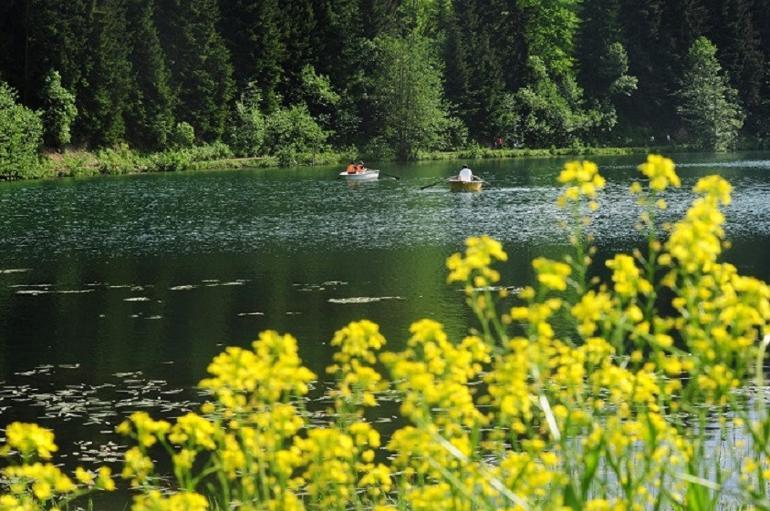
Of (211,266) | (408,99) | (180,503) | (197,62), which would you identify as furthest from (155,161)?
(180,503)

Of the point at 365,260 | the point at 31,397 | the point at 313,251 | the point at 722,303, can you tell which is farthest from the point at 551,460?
the point at 313,251

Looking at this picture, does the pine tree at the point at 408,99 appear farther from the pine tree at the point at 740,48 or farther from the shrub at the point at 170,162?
the pine tree at the point at 740,48

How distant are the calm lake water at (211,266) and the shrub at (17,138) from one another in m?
3.81

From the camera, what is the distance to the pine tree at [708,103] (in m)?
108

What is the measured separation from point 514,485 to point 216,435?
4.34 feet

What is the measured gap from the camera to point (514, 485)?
5.80 m

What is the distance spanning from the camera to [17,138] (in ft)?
237

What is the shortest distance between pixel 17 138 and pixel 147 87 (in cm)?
1471

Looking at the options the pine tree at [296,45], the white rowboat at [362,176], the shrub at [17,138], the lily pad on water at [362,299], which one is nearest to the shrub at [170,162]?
the shrub at [17,138]

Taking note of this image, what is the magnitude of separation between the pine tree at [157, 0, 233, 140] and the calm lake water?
1968 centimetres

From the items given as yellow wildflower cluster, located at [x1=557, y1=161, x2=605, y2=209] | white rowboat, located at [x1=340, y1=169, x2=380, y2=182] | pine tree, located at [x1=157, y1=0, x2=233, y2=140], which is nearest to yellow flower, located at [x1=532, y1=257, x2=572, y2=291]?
yellow wildflower cluster, located at [x1=557, y1=161, x2=605, y2=209]

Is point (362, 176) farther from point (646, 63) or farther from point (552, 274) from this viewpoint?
point (552, 274)

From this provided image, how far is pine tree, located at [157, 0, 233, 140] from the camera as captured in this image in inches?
3465

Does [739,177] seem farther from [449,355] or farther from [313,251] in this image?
[449,355]
